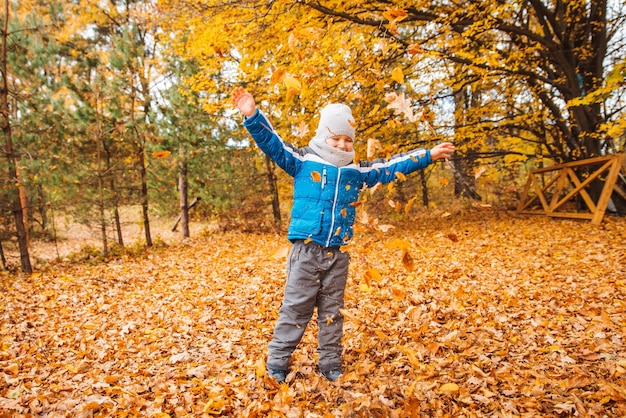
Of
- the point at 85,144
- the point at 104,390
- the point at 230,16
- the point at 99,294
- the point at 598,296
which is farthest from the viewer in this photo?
the point at 85,144

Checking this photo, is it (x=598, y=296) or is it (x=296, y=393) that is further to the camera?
(x=598, y=296)

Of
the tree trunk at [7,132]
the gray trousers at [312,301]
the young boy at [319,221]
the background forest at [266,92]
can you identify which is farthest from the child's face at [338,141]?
the tree trunk at [7,132]

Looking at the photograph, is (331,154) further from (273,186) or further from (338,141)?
(273,186)

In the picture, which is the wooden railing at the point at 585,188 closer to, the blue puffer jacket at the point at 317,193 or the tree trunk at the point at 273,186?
the blue puffer jacket at the point at 317,193

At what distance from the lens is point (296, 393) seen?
242 cm

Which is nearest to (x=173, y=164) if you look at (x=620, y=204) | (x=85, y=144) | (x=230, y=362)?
(x=85, y=144)

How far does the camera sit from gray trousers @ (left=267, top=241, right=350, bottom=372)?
2.40m

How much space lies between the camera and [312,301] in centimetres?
247

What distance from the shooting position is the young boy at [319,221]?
2.38 meters

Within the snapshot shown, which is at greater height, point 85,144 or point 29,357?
point 85,144

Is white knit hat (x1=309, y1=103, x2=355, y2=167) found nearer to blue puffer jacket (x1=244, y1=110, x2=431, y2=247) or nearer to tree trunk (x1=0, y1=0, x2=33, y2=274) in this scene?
blue puffer jacket (x1=244, y1=110, x2=431, y2=247)

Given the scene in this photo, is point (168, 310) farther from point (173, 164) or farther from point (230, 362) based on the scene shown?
point (173, 164)

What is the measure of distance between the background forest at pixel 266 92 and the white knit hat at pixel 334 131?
0.32 m

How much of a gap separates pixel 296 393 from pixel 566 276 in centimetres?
382
